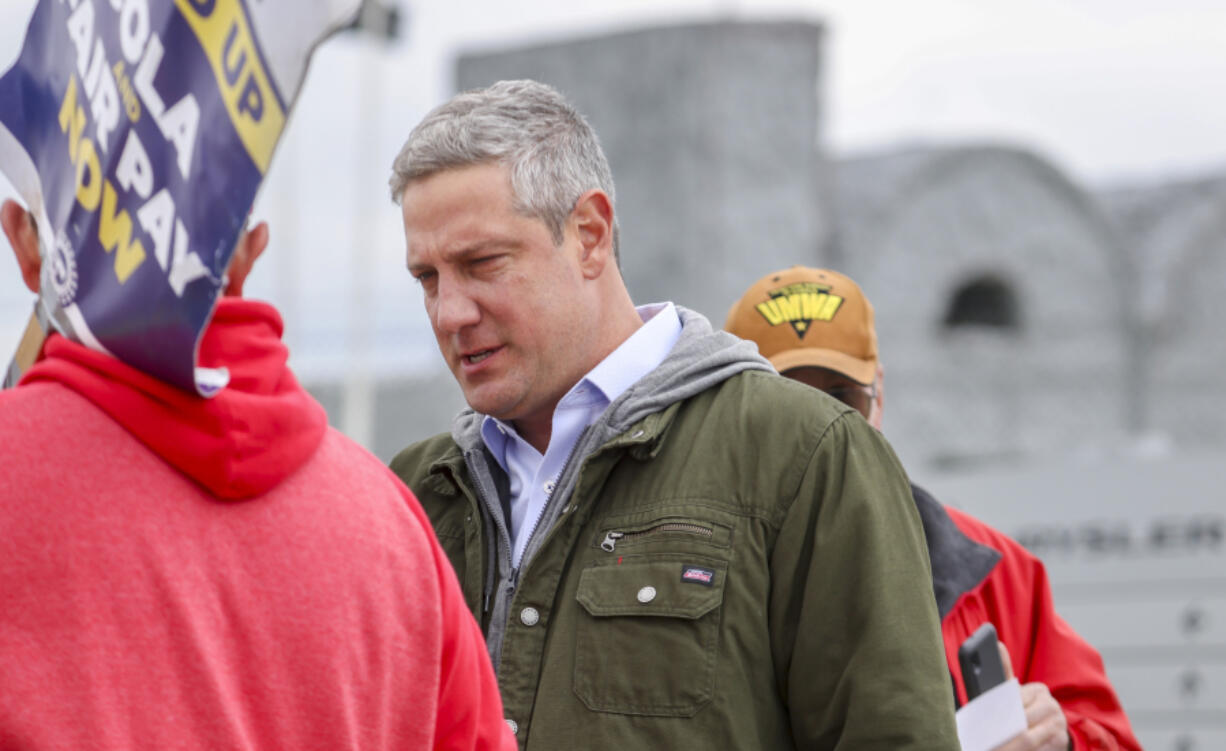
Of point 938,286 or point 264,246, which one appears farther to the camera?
point 938,286

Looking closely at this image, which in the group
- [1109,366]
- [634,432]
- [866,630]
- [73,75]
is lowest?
[1109,366]

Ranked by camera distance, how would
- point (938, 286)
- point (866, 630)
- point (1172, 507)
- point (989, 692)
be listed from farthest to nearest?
point (938, 286)
point (1172, 507)
point (989, 692)
point (866, 630)

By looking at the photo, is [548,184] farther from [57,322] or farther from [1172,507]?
[1172,507]

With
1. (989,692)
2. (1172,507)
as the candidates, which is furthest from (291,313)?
(989,692)

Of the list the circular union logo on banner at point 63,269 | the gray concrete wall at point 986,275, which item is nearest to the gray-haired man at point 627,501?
the circular union logo on banner at point 63,269

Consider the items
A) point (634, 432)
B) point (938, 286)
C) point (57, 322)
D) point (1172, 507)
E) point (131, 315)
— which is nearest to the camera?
→ point (131, 315)

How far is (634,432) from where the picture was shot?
6.56ft

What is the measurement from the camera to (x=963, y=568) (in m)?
2.55

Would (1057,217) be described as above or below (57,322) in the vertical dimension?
below

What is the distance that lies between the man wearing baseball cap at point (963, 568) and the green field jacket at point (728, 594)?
2.07 feet

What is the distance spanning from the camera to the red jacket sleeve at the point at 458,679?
4.77 feet

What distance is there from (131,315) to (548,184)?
38.2 inches

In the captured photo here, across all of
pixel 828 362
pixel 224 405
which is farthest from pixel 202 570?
pixel 828 362

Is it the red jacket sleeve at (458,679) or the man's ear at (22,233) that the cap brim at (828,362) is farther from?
the man's ear at (22,233)
